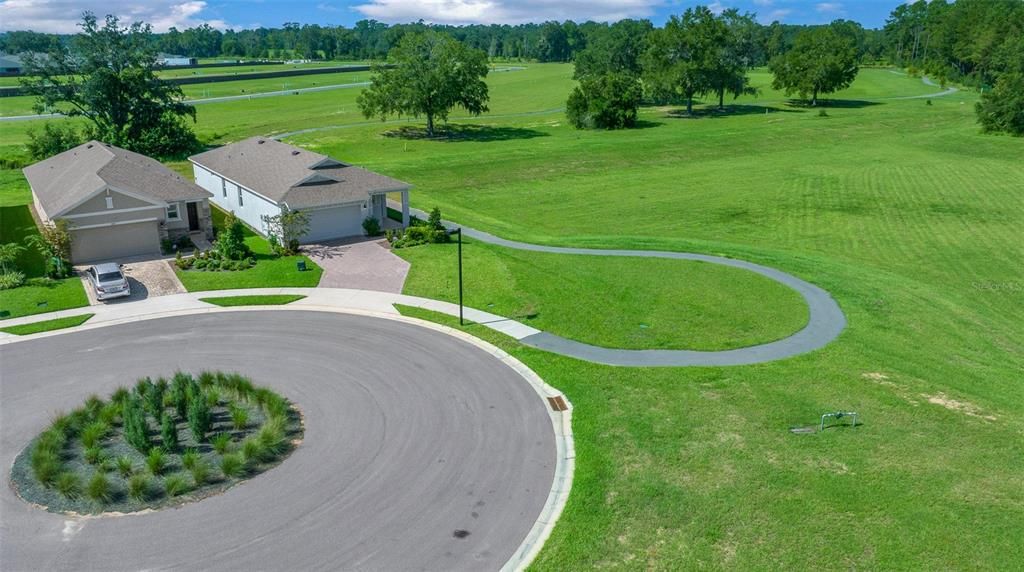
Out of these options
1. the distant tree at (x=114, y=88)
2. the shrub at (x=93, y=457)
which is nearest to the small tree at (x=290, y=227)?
the shrub at (x=93, y=457)

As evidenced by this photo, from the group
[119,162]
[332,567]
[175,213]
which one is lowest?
[332,567]

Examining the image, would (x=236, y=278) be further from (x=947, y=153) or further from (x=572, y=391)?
(x=947, y=153)

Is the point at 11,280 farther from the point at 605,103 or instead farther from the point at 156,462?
the point at 605,103

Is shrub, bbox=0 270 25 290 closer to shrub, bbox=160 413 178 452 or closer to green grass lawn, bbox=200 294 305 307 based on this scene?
green grass lawn, bbox=200 294 305 307

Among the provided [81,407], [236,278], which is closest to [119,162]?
[236,278]

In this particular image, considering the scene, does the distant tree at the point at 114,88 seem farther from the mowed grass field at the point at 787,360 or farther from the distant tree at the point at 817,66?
the distant tree at the point at 817,66

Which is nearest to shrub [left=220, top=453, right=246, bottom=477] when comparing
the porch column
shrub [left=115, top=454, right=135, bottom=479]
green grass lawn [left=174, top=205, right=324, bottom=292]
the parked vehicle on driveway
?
shrub [left=115, top=454, right=135, bottom=479]
